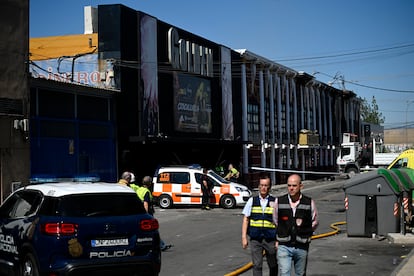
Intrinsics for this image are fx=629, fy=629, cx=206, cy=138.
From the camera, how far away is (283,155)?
49406 millimetres

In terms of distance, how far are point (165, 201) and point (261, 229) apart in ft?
60.1

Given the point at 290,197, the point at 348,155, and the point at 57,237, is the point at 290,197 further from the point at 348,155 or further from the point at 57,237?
the point at 348,155

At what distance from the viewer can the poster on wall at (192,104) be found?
3234 cm

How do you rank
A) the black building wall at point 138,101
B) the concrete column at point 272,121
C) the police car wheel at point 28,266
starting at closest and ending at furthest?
the police car wheel at point 28,266, the black building wall at point 138,101, the concrete column at point 272,121

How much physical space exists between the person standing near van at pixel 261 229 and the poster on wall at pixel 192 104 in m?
23.5

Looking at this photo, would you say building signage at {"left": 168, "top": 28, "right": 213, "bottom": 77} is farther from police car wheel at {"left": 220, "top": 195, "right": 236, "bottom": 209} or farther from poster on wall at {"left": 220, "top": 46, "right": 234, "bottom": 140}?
police car wheel at {"left": 220, "top": 195, "right": 236, "bottom": 209}

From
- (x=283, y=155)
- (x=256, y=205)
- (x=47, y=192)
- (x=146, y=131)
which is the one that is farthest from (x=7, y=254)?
(x=283, y=155)

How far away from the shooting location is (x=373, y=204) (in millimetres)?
15977

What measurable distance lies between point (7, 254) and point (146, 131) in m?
19.7

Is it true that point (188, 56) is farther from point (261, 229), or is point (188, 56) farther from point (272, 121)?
point (261, 229)

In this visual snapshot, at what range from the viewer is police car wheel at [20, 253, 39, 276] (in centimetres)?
850

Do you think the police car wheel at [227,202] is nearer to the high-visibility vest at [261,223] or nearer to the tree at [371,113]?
the high-visibility vest at [261,223]

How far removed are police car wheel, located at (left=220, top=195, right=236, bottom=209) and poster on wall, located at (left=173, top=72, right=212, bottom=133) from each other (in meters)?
6.85

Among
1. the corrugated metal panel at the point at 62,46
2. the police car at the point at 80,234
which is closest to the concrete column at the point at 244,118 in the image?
the corrugated metal panel at the point at 62,46
